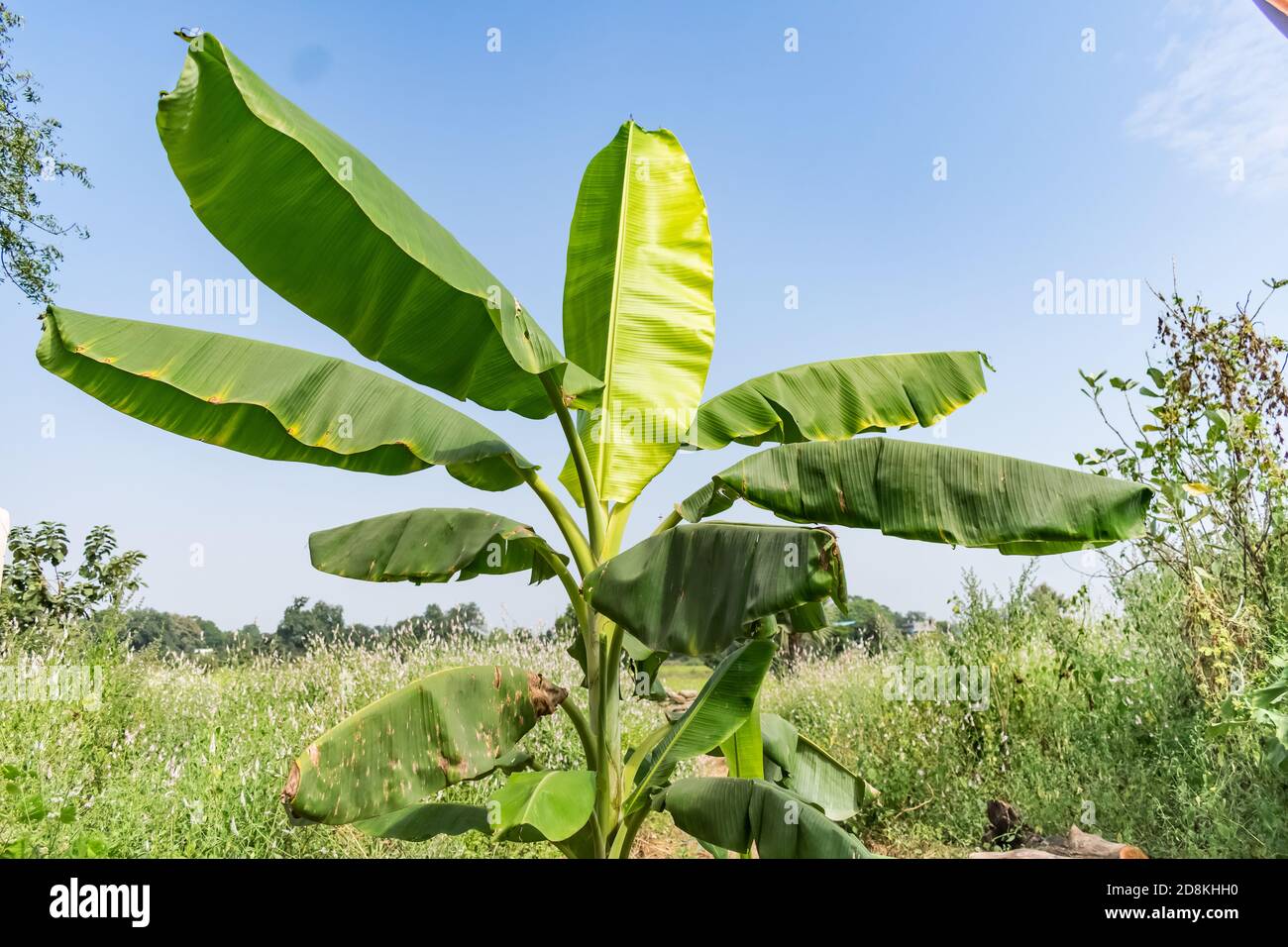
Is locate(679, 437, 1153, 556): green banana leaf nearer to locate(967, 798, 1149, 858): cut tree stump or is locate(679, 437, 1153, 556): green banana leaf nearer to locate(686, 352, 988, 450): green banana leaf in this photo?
locate(686, 352, 988, 450): green banana leaf

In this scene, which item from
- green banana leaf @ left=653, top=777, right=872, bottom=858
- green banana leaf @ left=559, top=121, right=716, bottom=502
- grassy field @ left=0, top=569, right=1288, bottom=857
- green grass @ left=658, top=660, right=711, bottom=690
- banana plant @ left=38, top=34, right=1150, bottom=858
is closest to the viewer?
banana plant @ left=38, top=34, right=1150, bottom=858

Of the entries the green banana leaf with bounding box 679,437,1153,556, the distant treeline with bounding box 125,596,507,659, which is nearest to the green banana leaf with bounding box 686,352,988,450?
the green banana leaf with bounding box 679,437,1153,556

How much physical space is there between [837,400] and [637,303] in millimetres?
756

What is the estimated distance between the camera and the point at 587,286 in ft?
9.20

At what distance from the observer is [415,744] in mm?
2086

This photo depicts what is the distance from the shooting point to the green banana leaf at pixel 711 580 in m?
1.64

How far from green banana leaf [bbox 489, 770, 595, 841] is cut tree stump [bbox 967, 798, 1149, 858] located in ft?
6.74

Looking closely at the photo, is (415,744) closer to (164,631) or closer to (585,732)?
(585,732)

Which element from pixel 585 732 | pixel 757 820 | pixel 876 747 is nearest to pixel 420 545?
pixel 585 732

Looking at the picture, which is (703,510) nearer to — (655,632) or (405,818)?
(655,632)

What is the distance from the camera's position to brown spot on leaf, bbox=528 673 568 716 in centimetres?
229
